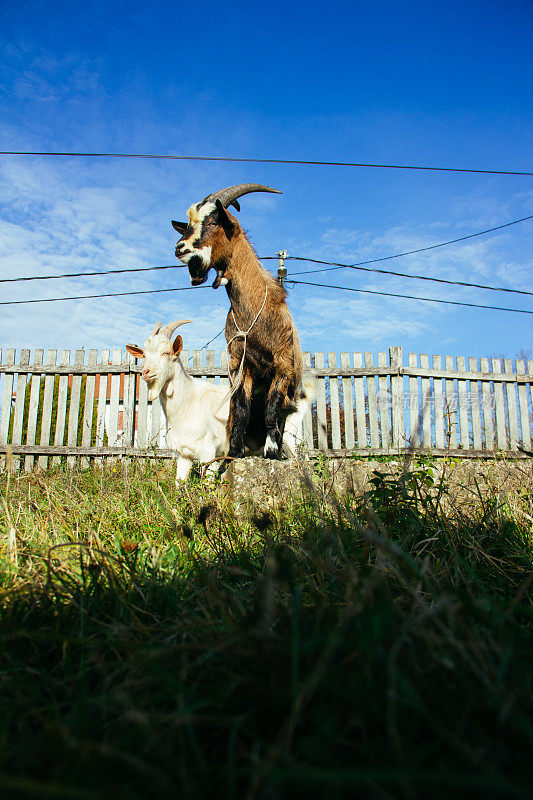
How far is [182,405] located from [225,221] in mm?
2097

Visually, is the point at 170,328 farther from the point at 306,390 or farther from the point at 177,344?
the point at 306,390

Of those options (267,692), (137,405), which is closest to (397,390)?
(137,405)

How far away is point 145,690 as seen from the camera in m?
0.93

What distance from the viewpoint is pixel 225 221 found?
12.3 ft

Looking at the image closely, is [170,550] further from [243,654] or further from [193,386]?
[193,386]

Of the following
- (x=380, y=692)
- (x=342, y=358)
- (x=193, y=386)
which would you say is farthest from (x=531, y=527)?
(x=342, y=358)

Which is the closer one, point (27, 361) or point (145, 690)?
point (145, 690)

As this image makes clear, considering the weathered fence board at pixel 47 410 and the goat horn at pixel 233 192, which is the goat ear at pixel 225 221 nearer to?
the goat horn at pixel 233 192

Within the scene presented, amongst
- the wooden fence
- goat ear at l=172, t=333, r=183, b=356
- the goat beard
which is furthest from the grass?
the wooden fence

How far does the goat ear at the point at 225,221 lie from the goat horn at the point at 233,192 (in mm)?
97

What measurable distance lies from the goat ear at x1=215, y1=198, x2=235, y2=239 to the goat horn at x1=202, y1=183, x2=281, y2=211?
10cm

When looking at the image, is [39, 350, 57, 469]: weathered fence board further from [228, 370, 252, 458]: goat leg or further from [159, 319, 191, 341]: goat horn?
[228, 370, 252, 458]: goat leg

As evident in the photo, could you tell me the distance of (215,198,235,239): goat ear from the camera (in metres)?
3.67

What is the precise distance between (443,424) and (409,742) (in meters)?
10.7
